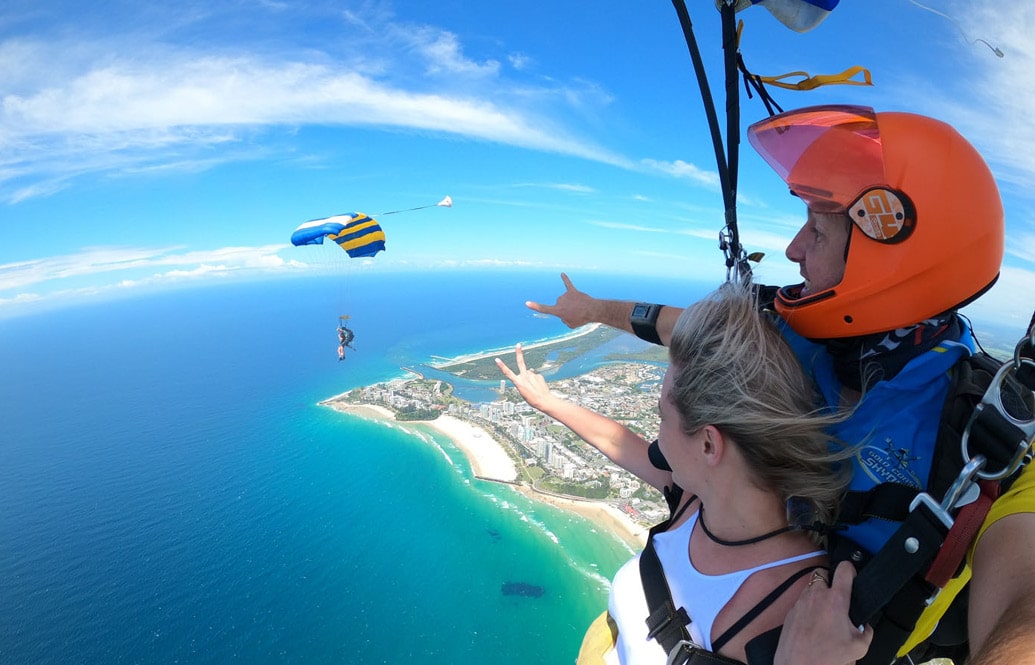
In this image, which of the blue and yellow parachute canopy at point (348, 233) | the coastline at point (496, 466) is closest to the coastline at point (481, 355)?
the coastline at point (496, 466)

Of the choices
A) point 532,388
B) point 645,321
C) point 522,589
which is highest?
point 645,321

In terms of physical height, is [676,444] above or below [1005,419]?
below

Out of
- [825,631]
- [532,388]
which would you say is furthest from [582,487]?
[825,631]

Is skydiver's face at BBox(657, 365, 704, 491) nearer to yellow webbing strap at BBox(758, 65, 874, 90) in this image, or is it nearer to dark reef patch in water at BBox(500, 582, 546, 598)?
yellow webbing strap at BBox(758, 65, 874, 90)

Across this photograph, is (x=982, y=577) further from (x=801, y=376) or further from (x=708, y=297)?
(x=708, y=297)

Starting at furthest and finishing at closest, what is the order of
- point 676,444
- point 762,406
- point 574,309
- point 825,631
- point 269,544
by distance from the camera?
point 269,544 → point 574,309 → point 676,444 → point 762,406 → point 825,631

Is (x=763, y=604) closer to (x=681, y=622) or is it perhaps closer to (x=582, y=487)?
(x=681, y=622)
